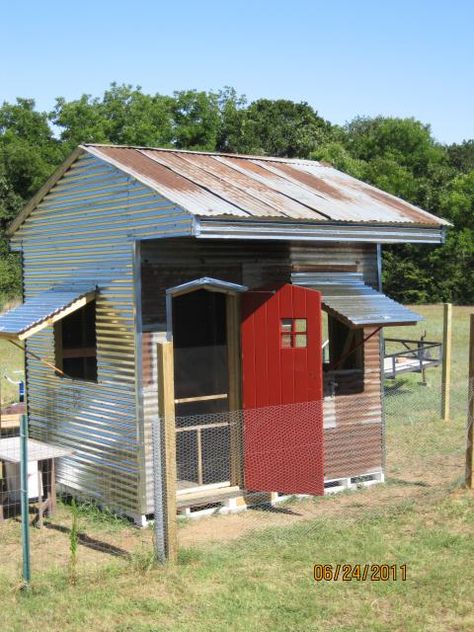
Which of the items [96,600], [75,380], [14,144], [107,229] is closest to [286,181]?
[107,229]

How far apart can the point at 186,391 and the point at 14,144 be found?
1539 inches

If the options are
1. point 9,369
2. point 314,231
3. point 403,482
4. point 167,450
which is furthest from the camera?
point 9,369

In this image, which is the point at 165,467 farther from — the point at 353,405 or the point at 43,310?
the point at 353,405

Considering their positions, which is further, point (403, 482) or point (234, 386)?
point (403, 482)

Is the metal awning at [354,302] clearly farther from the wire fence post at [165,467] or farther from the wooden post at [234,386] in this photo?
the wire fence post at [165,467]

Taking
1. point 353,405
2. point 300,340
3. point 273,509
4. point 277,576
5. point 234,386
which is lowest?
point 273,509

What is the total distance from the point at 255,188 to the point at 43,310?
10.4 ft

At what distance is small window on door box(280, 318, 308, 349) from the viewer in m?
10.1

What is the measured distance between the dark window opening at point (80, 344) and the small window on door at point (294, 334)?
Result: 311 centimetres

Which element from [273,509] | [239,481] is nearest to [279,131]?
[239,481]

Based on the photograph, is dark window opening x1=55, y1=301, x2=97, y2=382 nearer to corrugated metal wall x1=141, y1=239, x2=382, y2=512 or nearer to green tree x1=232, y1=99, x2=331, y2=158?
corrugated metal wall x1=141, y1=239, x2=382, y2=512

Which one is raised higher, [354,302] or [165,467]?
[354,302]

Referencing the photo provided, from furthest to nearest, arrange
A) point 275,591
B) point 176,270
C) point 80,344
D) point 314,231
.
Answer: point 80,344 → point 176,270 → point 314,231 → point 275,591
